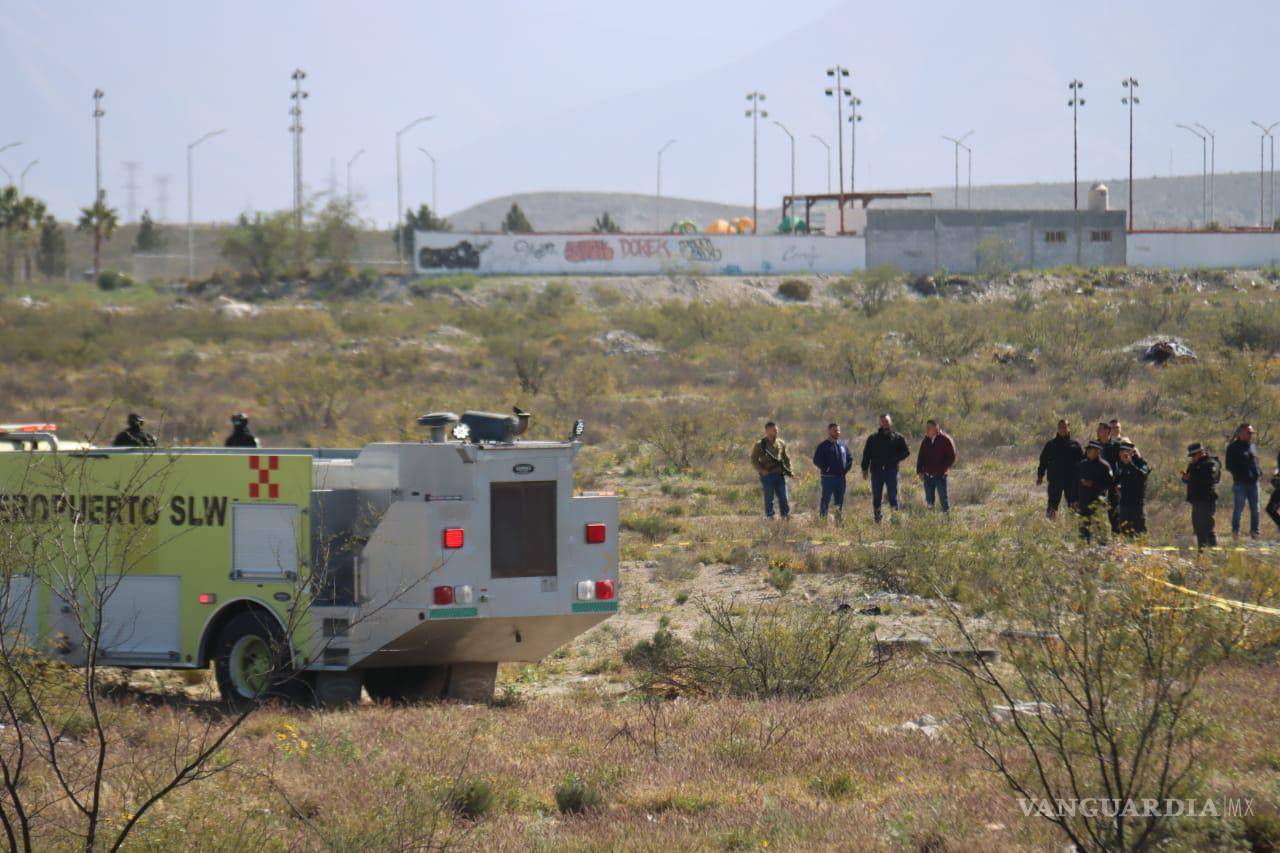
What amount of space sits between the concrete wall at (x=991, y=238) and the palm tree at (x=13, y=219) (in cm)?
5318

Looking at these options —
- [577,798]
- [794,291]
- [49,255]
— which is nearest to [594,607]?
[577,798]

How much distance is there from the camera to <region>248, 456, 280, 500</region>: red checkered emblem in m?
10.7

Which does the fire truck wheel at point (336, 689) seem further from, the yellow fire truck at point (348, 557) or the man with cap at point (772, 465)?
the man with cap at point (772, 465)

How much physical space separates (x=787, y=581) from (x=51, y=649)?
8.60 metres

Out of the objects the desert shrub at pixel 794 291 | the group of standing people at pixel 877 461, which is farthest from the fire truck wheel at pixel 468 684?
the desert shrub at pixel 794 291

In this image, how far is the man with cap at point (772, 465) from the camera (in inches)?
821

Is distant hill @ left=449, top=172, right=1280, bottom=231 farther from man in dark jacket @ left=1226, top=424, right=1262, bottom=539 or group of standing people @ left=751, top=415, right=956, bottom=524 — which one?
man in dark jacket @ left=1226, top=424, right=1262, bottom=539

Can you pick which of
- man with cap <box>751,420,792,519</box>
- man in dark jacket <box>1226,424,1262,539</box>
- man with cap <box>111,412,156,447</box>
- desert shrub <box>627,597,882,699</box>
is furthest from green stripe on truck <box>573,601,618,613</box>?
man in dark jacket <box>1226,424,1262,539</box>

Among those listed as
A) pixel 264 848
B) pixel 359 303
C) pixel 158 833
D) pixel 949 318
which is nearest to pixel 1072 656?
pixel 264 848

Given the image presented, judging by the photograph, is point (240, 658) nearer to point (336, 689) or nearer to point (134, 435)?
point (336, 689)

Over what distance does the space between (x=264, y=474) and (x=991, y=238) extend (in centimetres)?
6547

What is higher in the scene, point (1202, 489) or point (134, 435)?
point (134, 435)

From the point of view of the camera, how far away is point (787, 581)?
16.7 meters

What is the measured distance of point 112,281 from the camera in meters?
78.7
